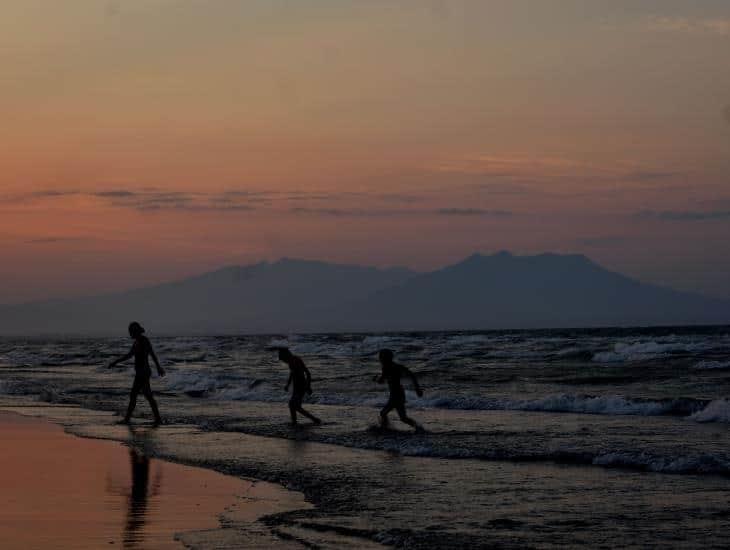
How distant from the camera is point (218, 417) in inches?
905

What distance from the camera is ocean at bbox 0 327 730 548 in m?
10.2

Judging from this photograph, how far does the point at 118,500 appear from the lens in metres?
11.7

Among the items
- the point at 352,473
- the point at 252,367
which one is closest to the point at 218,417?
the point at 352,473

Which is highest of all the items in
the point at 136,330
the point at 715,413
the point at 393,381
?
the point at 136,330

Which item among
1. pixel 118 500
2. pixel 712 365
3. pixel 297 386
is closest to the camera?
pixel 118 500

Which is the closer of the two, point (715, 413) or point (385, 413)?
point (385, 413)

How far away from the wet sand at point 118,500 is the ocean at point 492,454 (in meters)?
0.67

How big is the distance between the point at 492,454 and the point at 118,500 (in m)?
5.94

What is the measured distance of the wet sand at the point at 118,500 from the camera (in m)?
9.64

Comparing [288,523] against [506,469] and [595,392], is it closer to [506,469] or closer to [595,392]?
[506,469]

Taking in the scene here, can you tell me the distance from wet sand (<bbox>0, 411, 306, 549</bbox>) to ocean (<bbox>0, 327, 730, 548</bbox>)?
67 centimetres

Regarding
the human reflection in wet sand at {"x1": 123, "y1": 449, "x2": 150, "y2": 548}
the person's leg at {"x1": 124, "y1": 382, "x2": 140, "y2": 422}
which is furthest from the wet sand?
the person's leg at {"x1": 124, "y1": 382, "x2": 140, "y2": 422}

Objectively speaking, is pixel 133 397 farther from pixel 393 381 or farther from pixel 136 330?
pixel 393 381

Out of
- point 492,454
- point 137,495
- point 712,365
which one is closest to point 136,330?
point 492,454
